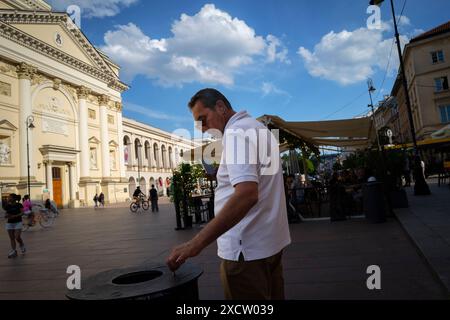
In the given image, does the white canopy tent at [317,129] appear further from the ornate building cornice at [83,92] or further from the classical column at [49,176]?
the ornate building cornice at [83,92]

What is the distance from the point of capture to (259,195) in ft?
5.85

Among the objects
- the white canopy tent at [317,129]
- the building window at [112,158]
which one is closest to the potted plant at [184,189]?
the white canopy tent at [317,129]

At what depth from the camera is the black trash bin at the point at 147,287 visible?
1.77 metres

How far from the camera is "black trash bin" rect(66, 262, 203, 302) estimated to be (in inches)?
69.7

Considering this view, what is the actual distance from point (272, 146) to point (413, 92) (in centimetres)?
4804

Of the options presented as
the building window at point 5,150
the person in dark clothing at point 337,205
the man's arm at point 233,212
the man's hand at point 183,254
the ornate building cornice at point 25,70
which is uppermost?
the ornate building cornice at point 25,70

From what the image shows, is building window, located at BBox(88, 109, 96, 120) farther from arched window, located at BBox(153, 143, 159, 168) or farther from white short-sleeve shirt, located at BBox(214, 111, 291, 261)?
white short-sleeve shirt, located at BBox(214, 111, 291, 261)

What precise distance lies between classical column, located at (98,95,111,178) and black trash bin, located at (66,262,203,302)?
37.7 meters

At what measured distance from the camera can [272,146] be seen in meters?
1.87

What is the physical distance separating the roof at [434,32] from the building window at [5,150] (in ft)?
138

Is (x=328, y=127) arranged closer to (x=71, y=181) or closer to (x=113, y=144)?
(x=71, y=181)

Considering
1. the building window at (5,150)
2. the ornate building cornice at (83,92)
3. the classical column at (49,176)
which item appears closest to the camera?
the building window at (5,150)

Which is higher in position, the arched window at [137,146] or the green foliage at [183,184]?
the arched window at [137,146]
